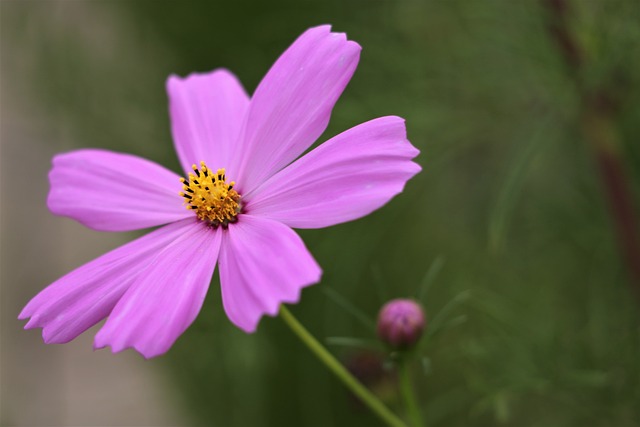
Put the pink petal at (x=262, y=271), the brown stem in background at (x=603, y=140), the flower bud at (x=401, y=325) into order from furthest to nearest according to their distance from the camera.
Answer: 1. the brown stem in background at (x=603, y=140)
2. the flower bud at (x=401, y=325)
3. the pink petal at (x=262, y=271)

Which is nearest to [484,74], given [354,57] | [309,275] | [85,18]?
[354,57]

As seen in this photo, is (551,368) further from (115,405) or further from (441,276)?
(115,405)

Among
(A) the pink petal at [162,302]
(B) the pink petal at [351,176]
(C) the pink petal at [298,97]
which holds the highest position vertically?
(C) the pink petal at [298,97]

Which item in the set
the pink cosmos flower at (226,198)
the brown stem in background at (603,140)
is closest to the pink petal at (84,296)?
the pink cosmos flower at (226,198)

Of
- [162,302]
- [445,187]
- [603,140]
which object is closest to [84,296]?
[162,302]

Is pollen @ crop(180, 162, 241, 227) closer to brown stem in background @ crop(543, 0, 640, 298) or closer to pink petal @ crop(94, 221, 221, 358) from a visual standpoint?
pink petal @ crop(94, 221, 221, 358)

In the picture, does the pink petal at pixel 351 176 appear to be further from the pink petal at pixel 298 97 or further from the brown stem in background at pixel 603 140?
the brown stem in background at pixel 603 140

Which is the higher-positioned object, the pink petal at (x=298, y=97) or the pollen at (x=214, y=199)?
the pink petal at (x=298, y=97)
